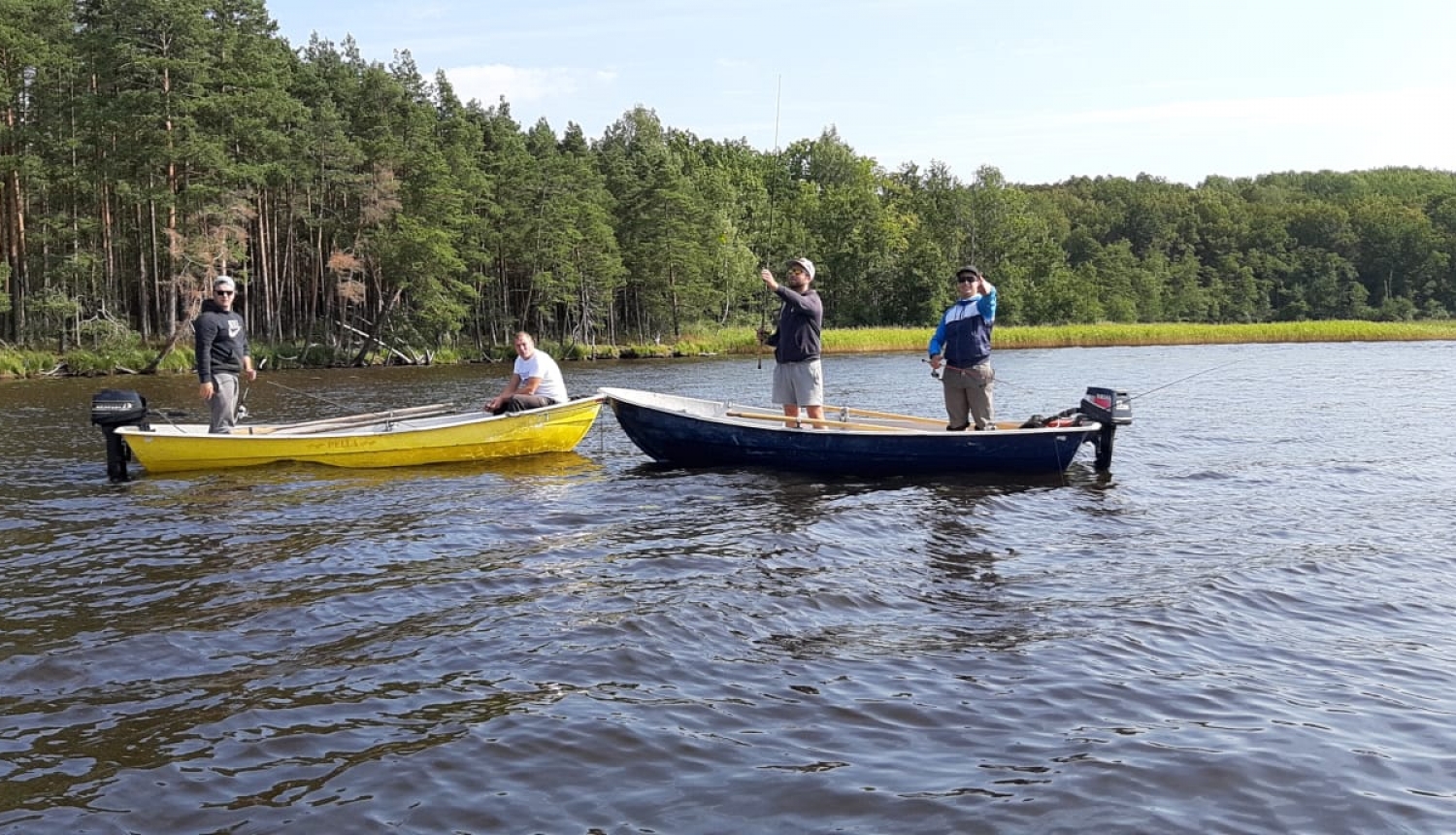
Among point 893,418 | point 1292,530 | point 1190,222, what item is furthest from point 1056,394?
point 1190,222

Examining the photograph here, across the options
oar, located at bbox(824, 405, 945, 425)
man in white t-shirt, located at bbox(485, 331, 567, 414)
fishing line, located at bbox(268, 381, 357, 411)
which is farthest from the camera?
fishing line, located at bbox(268, 381, 357, 411)

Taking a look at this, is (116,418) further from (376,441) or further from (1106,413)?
(1106,413)

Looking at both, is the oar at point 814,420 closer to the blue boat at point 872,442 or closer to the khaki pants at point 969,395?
the blue boat at point 872,442

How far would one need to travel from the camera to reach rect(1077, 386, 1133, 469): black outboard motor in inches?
510

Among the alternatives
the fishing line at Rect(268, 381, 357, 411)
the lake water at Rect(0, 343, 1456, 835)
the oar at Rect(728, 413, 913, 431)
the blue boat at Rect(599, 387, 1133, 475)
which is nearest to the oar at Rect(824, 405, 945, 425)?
the oar at Rect(728, 413, 913, 431)

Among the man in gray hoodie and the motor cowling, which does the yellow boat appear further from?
the motor cowling

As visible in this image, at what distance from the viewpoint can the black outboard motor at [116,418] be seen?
12.9m

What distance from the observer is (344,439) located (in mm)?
13695

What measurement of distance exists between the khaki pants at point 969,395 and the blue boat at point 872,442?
0.37 meters

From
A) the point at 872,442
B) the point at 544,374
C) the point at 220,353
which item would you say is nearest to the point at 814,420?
the point at 872,442

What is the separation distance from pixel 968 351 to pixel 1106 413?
6.18 ft

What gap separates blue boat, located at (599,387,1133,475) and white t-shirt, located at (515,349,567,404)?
3.48 ft

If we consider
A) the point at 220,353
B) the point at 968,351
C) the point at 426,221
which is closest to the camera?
the point at 968,351

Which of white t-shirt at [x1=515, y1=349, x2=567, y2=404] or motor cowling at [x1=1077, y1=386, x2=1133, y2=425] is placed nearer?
motor cowling at [x1=1077, y1=386, x2=1133, y2=425]
